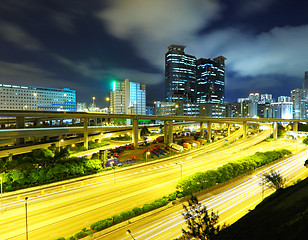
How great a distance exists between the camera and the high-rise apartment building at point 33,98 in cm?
14262

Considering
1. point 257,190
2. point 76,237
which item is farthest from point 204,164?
point 76,237

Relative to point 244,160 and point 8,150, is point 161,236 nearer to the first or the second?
point 244,160

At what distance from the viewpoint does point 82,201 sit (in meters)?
26.5

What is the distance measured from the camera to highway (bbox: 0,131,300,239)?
20859mm

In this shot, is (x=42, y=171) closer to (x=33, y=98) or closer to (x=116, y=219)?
(x=116, y=219)

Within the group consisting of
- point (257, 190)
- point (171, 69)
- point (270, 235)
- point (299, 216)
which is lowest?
point (257, 190)

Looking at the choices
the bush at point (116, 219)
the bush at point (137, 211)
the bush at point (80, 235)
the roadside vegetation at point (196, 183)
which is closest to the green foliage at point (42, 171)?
the roadside vegetation at point (196, 183)

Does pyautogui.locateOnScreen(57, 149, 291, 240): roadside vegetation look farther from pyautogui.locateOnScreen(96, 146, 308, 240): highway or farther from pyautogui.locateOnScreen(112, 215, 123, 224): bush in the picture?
pyautogui.locateOnScreen(96, 146, 308, 240): highway

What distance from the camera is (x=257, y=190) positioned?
31.5 meters

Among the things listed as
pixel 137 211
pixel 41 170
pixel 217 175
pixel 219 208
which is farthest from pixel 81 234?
pixel 217 175

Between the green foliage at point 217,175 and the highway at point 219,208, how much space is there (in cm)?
168

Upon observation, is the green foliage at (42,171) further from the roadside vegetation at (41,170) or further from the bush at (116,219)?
the bush at (116,219)

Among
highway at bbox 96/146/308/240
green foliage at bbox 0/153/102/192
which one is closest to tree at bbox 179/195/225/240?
highway at bbox 96/146/308/240

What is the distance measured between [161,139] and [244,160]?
170ft
